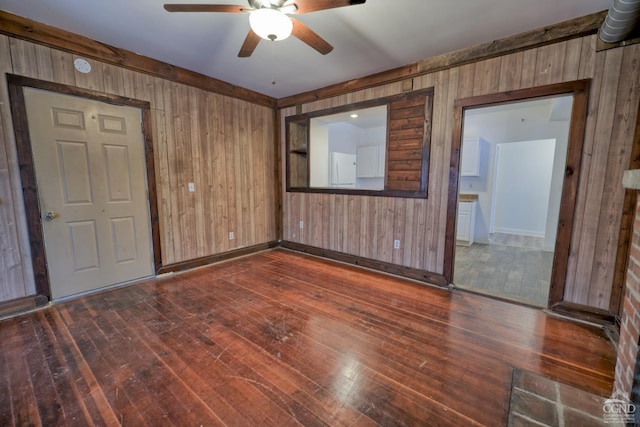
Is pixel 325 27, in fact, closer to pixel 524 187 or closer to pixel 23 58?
pixel 23 58

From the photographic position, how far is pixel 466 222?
17.5ft

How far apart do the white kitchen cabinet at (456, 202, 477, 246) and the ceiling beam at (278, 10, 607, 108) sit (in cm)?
301

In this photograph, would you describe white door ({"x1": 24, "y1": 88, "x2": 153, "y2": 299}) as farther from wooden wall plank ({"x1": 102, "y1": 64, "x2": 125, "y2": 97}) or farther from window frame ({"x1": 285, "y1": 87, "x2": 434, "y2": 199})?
window frame ({"x1": 285, "y1": 87, "x2": 434, "y2": 199})

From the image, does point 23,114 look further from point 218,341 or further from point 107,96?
point 218,341

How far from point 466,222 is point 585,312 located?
9.83 feet

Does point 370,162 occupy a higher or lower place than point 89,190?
higher

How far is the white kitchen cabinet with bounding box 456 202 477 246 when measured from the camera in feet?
17.4

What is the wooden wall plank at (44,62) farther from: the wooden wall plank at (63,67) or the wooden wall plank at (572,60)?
the wooden wall plank at (572,60)

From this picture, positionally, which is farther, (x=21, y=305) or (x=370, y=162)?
(x=370, y=162)

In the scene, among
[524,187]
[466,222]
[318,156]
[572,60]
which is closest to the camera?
[572,60]

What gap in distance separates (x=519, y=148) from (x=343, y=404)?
7304 mm

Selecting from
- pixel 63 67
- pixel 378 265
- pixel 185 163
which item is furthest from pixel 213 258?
pixel 63 67

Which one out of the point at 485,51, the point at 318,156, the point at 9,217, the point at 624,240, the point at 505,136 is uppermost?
the point at 485,51

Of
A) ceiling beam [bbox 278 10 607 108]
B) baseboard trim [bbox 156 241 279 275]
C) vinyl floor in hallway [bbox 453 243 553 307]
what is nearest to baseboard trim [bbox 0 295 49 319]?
baseboard trim [bbox 156 241 279 275]
